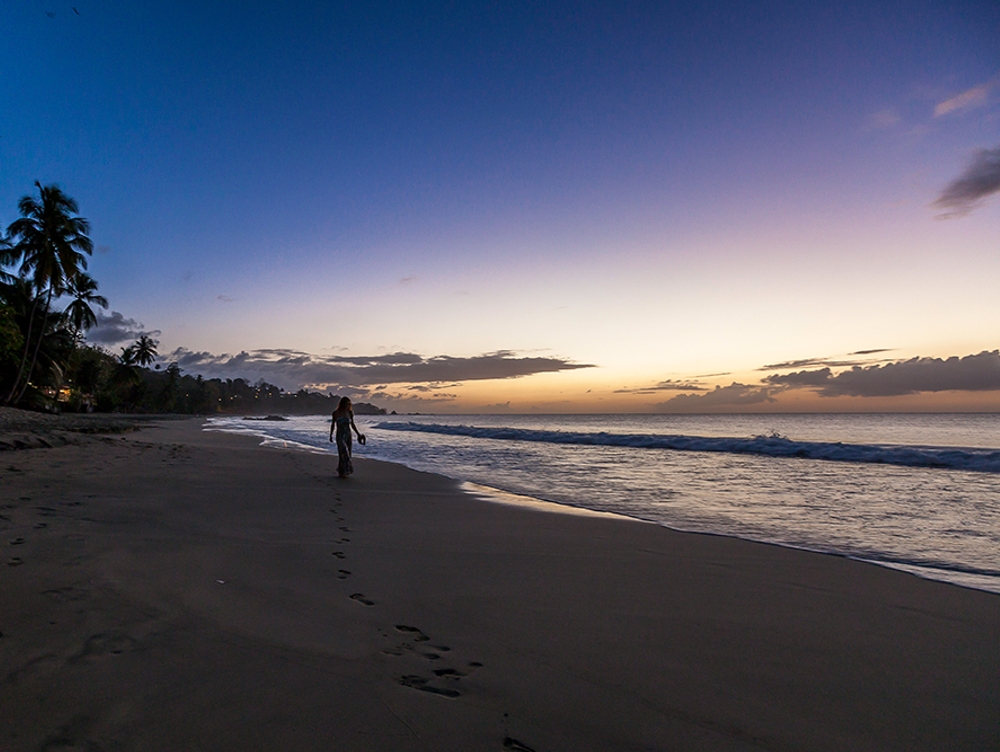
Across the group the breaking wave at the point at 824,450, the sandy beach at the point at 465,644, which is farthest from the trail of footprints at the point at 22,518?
the breaking wave at the point at 824,450

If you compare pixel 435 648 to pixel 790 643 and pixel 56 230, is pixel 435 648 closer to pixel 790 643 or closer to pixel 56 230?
pixel 790 643

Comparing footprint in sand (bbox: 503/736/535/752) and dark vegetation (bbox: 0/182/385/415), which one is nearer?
footprint in sand (bbox: 503/736/535/752)

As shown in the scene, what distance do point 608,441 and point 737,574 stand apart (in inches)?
942

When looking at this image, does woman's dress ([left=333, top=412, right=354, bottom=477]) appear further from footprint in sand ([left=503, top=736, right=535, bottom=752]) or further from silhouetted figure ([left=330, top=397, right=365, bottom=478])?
footprint in sand ([left=503, top=736, right=535, bottom=752])

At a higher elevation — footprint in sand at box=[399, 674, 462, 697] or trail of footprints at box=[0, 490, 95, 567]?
trail of footprints at box=[0, 490, 95, 567]

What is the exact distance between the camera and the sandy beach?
216cm

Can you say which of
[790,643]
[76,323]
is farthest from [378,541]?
[76,323]

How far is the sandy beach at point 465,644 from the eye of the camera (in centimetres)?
216

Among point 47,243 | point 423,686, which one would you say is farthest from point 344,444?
point 47,243

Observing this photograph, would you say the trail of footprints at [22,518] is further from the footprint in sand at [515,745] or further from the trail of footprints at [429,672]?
the footprint in sand at [515,745]

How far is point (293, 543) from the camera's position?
17.4ft

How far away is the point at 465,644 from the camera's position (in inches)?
119

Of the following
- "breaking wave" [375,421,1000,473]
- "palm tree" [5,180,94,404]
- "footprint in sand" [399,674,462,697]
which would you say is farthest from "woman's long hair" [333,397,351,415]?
"palm tree" [5,180,94,404]

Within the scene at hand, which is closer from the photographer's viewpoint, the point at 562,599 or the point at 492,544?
the point at 562,599
